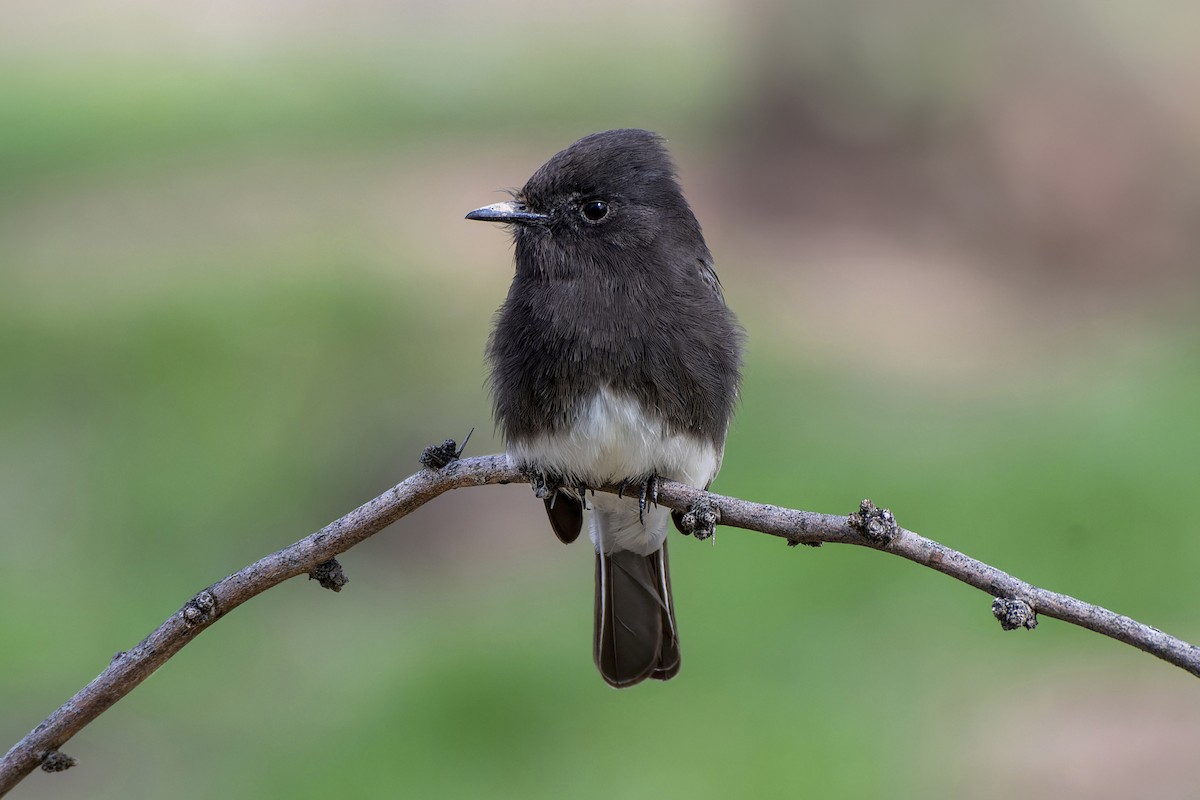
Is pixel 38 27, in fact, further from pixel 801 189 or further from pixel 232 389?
pixel 801 189

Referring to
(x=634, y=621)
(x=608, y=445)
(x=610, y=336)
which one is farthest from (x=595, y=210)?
(x=634, y=621)

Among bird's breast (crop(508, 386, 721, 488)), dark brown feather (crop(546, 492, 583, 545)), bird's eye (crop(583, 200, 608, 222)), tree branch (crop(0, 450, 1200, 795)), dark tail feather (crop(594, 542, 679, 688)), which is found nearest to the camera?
tree branch (crop(0, 450, 1200, 795))

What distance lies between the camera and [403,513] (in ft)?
10.4

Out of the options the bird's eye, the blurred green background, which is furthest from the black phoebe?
the blurred green background

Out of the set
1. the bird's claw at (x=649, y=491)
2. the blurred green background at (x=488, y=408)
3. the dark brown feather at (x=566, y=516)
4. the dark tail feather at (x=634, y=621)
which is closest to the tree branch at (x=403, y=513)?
the bird's claw at (x=649, y=491)

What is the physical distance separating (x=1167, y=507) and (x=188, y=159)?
10015 mm

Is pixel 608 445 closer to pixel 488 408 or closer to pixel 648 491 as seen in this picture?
pixel 648 491

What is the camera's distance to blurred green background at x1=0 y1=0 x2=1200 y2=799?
23.5 feet

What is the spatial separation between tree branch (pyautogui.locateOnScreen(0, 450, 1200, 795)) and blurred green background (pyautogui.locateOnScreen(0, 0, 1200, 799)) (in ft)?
12.2

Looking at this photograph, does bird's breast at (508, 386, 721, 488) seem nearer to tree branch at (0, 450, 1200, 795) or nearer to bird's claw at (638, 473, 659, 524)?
bird's claw at (638, 473, 659, 524)

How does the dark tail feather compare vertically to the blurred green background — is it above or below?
below

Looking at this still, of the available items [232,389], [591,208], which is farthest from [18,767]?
[232,389]

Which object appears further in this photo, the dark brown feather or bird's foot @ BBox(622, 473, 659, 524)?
the dark brown feather

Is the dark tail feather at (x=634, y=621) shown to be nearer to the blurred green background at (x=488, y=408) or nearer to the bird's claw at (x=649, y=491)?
the bird's claw at (x=649, y=491)
